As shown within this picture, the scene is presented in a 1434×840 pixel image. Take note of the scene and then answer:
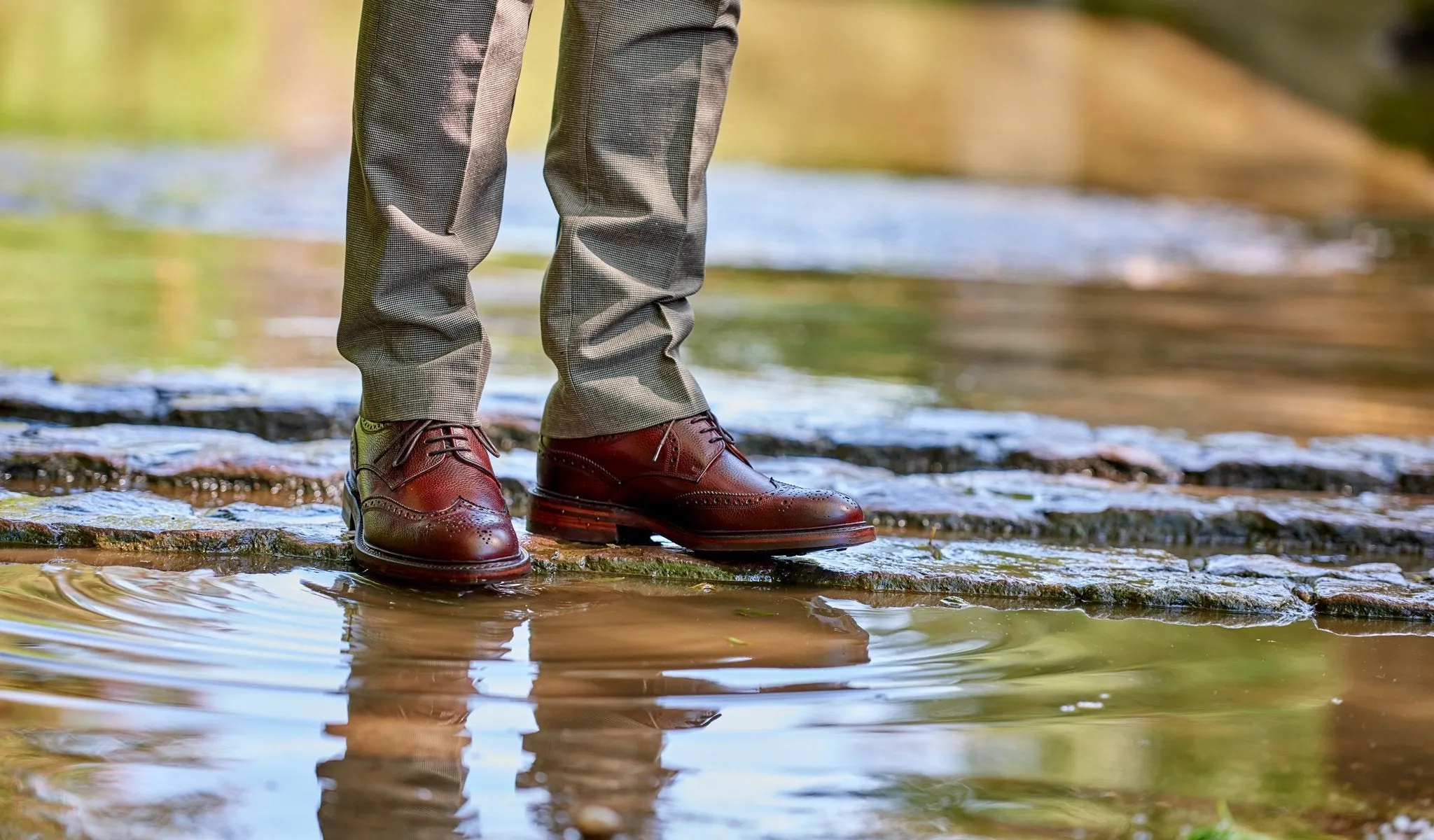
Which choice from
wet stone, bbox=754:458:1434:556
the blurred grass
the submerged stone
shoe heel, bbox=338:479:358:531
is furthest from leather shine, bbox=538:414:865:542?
the blurred grass

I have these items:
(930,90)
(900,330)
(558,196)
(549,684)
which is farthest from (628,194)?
(930,90)

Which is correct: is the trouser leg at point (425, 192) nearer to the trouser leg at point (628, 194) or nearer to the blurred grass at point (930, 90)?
the trouser leg at point (628, 194)

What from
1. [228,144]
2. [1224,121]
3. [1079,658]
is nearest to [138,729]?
[1079,658]

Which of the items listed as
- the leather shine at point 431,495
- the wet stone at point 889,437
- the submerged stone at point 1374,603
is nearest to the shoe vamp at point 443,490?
the leather shine at point 431,495

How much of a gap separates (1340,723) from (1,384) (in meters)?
2.15

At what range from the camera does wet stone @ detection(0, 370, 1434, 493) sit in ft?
8.57

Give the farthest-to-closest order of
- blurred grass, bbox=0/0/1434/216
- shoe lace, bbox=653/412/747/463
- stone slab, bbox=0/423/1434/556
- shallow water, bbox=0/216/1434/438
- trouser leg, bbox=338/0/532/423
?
blurred grass, bbox=0/0/1434/216, shallow water, bbox=0/216/1434/438, stone slab, bbox=0/423/1434/556, shoe lace, bbox=653/412/747/463, trouser leg, bbox=338/0/532/423

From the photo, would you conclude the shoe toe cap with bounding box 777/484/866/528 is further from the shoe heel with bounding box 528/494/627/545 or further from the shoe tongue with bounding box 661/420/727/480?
the shoe heel with bounding box 528/494/627/545

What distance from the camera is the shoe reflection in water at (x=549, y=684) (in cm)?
118

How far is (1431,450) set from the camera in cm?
282

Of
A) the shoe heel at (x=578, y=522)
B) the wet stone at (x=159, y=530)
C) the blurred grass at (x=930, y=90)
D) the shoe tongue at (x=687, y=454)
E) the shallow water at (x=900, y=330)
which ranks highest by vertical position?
the blurred grass at (x=930, y=90)

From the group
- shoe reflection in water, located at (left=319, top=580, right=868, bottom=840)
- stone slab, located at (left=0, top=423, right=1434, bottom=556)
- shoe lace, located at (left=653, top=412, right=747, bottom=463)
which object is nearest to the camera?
shoe reflection in water, located at (left=319, top=580, right=868, bottom=840)

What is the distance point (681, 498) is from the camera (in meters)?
1.93

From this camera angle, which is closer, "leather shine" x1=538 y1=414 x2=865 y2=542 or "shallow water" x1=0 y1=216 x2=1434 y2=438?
"leather shine" x1=538 y1=414 x2=865 y2=542
